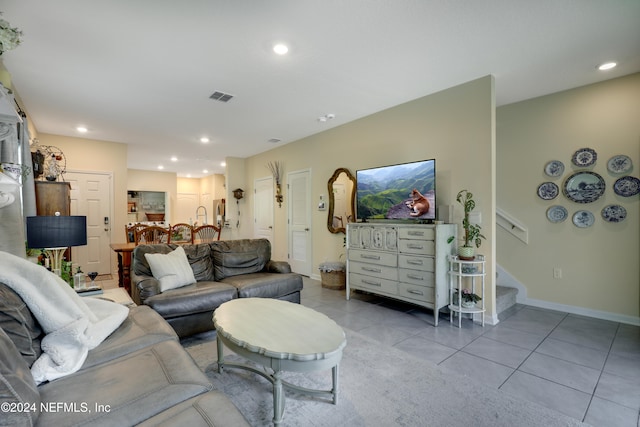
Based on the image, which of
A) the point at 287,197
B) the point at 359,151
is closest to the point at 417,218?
the point at 359,151

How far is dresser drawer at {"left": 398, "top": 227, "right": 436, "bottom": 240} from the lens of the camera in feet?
10.2

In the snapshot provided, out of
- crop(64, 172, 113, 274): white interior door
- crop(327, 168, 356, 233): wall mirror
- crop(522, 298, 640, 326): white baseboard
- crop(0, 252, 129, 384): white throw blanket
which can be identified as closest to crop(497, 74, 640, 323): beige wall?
crop(522, 298, 640, 326): white baseboard

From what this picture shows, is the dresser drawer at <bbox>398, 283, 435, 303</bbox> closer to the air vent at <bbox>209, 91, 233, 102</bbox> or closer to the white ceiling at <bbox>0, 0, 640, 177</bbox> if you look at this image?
the white ceiling at <bbox>0, 0, 640, 177</bbox>

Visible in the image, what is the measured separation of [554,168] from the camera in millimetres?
3609

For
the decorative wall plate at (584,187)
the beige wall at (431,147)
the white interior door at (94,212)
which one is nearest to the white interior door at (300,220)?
the beige wall at (431,147)

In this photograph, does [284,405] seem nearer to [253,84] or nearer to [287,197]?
[253,84]

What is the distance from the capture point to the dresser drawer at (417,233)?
10.2 feet

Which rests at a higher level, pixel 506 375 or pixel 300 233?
pixel 300 233

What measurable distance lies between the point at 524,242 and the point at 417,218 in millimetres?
1651

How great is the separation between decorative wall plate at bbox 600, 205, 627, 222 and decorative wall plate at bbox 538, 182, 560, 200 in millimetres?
487

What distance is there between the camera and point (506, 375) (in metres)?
2.13

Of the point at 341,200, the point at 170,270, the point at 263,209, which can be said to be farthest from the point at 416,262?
the point at 263,209

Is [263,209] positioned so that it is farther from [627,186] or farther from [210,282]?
[627,186]

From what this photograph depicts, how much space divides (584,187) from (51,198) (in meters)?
6.64
